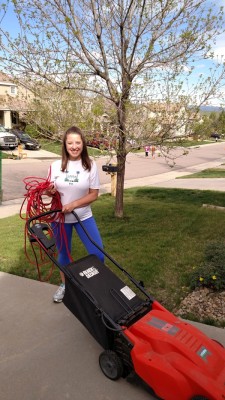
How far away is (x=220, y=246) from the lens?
4379 millimetres

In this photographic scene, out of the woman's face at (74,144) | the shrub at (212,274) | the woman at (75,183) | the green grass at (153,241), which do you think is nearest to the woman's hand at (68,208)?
the woman at (75,183)

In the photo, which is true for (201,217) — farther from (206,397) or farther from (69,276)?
(206,397)

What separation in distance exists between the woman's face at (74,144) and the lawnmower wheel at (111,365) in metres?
1.72

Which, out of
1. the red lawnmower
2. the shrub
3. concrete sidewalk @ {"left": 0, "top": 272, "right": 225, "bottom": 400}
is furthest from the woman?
the shrub

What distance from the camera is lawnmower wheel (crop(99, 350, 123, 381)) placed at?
2.53 meters

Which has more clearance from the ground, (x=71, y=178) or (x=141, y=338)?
(x=71, y=178)

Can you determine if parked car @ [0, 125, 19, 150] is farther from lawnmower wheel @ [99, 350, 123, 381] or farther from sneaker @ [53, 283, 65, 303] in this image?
lawnmower wheel @ [99, 350, 123, 381]

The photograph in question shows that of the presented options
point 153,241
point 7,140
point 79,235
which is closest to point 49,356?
point 79,235

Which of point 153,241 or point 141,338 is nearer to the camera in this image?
point 141,338

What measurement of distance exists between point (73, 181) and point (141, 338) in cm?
152

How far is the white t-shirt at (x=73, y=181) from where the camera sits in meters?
3.31

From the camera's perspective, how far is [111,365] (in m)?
2.58

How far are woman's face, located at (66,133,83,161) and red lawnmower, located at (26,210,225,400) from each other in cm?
65

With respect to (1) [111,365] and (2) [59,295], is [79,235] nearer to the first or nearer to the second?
(2) [59,295]
